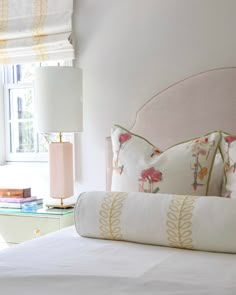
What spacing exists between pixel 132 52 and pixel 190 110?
0.54 m

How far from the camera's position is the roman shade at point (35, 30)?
2596 millimetres

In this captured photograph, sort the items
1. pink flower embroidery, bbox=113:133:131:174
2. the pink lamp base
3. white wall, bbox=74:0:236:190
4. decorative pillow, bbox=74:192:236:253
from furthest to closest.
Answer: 1. the pink lamp base
2. white wall, bbox=74:0:236:190
3. pink flower embroidery, bbox=113:133:131:174
4. decorative pillow, bbox=74:192:236:253

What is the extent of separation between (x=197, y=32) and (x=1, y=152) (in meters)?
1.60

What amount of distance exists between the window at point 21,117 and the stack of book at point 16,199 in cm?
38

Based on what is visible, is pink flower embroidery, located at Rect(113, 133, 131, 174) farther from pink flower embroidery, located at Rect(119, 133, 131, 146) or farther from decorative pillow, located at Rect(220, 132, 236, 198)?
decorative pillow, located at Rect(220, 132, 236, 198)

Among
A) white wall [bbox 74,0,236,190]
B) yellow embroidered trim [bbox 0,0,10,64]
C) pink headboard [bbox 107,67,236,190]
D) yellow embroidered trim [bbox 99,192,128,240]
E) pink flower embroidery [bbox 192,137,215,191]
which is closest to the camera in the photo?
yellow embroidered trim [bbox 99,192,128,240]

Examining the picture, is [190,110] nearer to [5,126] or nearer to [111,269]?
[111,269]

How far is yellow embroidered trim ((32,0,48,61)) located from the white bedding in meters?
1.44

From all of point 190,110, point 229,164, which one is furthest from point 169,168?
point 190,110

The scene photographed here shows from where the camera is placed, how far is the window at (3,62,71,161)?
2943 mm

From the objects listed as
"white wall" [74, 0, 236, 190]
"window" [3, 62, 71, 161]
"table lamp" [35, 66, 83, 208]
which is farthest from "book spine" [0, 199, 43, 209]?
"window" [3, 62, 71, 161]

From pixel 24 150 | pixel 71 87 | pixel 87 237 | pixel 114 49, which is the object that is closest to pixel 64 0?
pixel 114 49

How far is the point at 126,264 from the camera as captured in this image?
127cm

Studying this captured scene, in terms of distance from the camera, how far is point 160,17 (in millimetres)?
2369
